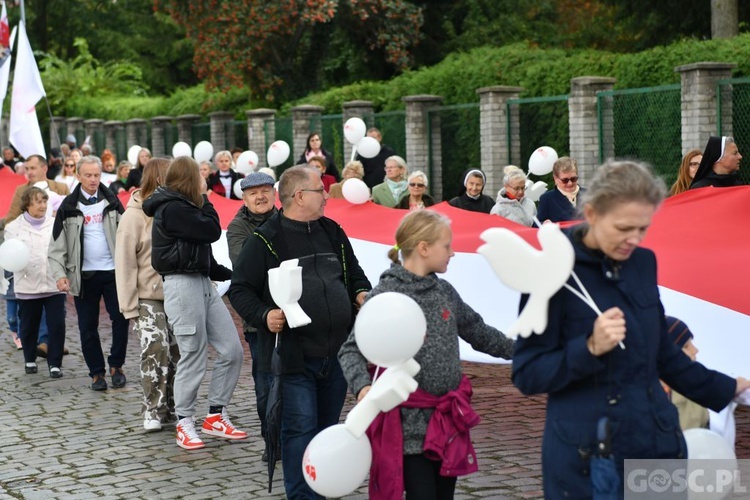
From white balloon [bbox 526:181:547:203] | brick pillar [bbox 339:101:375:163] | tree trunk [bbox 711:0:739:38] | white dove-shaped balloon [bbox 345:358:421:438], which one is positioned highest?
tree trunk [bbox 711:0:739:38]

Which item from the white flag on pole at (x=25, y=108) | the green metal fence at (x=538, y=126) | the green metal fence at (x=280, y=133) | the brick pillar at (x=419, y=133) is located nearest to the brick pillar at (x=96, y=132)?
the green metal fence at (x=280, y=133)

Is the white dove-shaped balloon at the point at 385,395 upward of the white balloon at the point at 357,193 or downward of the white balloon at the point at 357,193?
downward

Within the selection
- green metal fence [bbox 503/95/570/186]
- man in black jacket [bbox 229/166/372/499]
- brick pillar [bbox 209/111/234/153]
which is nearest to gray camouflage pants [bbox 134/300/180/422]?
man in black jacket [bbox 229/166/372/499]

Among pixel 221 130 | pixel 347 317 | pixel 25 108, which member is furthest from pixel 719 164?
pixel 221 130

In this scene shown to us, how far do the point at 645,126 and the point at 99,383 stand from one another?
28.5 ft

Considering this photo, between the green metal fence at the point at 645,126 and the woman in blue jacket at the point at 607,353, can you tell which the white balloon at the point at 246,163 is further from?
the woman in blue jacket at the point at 607,353

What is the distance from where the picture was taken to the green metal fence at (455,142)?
21.3 metres

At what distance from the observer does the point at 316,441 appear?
16.7 feet

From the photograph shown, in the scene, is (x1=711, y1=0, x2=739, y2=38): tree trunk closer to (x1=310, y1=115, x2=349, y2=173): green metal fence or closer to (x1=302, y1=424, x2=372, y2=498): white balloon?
(x1=310, y1=115, x2=349, y2=173): green metal fence

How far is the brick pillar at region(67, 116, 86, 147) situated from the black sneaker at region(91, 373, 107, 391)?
36.4 m

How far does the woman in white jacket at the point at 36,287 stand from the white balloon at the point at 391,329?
7201mm

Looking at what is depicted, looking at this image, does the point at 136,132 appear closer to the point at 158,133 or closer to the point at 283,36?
the point at 158,133

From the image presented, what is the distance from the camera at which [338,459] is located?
16.4ft

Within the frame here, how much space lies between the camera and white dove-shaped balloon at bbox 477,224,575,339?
12.5ft
